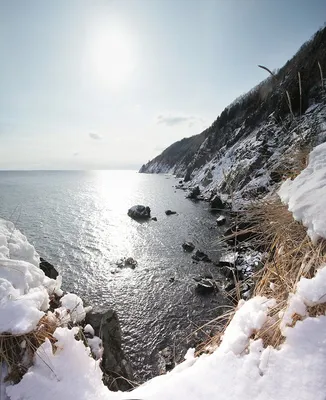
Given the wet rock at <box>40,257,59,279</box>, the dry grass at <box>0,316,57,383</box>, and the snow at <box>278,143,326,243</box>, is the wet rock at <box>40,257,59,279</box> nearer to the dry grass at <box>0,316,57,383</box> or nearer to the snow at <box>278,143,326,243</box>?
the dry grass at <box>0,316,57,383</box>

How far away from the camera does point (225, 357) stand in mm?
2113

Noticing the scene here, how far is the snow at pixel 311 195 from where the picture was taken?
244 cm

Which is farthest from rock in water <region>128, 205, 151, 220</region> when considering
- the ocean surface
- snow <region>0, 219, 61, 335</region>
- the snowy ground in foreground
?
the snowy ground in foreground

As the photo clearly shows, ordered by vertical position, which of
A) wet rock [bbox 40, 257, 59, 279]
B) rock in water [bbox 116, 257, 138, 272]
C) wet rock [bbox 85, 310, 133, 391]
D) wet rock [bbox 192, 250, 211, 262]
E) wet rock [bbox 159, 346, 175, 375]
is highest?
wet rock [bbox 40, 257, 59, 279]

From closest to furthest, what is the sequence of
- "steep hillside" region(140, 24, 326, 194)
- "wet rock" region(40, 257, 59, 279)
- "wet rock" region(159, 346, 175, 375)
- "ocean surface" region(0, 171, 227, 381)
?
1. "steep hillside" region(140, 24, 326, 194)
2. "wet rock" region(40, 257, 59, 279)
3. "wet rock" region(159, 346, 175, 375)
4. "ocean surface" region(0, 171, 227, 381)

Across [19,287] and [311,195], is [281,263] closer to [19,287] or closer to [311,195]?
[311,195]

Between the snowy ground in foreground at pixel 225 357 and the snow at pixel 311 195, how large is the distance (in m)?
0.01

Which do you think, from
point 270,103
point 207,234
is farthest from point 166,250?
point 270,103

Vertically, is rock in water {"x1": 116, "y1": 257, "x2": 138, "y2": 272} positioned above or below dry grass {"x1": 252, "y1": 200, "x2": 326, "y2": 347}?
below

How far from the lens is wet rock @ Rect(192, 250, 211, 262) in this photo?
2452cm

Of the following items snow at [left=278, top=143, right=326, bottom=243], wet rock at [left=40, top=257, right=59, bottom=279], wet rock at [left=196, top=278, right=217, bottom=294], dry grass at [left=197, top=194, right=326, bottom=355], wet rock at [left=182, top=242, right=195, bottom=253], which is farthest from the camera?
wet rock at [left=182, top=242, right=195, bottom=253]

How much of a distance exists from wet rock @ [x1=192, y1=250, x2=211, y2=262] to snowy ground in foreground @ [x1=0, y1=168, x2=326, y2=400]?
864 inches

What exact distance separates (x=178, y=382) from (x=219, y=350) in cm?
48

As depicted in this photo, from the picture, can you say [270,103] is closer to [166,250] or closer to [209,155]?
[209,155]
